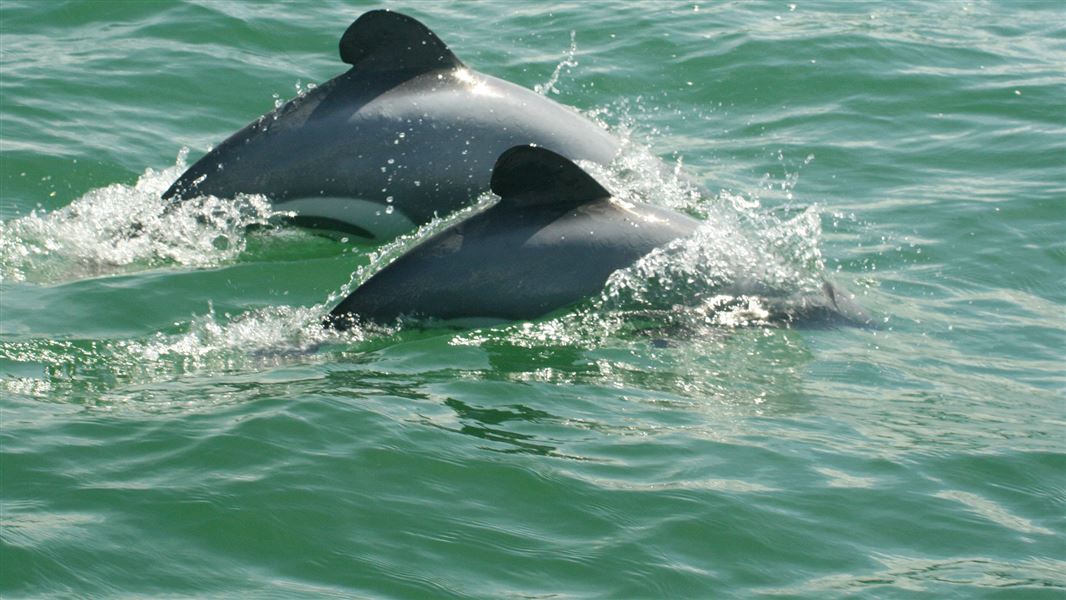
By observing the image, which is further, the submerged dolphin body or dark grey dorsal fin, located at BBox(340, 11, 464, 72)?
dark grey dorsal fin, located at BBox(340, 11, 464, 72)

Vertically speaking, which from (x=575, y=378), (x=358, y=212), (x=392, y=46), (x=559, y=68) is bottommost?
(x=575, y=378)

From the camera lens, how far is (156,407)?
7.80 m

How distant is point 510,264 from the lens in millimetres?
8867

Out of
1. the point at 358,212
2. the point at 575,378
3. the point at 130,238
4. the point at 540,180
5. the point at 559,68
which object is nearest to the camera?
the point at 575,378

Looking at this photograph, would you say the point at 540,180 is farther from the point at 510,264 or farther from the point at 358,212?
the point at 358,212

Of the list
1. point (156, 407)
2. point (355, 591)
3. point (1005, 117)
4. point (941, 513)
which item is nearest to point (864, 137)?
point (1005, 117)

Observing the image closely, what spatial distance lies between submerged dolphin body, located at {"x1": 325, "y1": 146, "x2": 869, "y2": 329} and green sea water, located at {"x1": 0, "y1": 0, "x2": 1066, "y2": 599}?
137 millimetres

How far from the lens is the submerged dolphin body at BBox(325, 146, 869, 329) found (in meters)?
8.85

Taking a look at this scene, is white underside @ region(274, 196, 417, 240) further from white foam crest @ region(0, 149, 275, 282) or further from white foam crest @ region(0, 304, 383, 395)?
white foam crest @ region(0, 304, 383, 395)

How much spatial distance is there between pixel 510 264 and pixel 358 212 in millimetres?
1989

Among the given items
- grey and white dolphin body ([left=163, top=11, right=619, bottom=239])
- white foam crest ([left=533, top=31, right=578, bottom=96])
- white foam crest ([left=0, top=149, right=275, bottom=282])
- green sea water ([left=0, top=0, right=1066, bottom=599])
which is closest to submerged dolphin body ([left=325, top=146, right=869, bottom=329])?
green sea water ([left=0, top=0, right=1066, bottom=599])

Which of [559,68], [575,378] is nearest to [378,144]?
[575,378]

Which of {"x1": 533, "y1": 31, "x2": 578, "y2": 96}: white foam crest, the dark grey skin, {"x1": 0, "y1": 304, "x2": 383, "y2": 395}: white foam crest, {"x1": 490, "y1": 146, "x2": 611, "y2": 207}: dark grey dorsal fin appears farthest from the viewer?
{"x1": 533, "y1": 31, "x2": 578, "y2": 96}: white foam crest

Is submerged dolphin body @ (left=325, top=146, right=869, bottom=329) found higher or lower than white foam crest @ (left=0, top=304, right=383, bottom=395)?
higher
